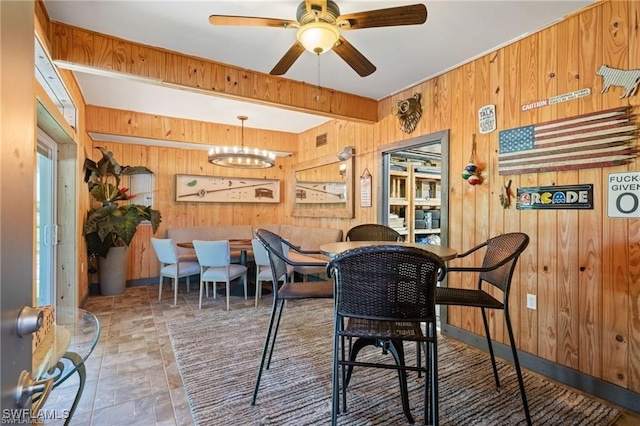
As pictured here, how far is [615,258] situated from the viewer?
1.93 metres

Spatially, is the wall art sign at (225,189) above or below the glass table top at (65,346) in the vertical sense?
above

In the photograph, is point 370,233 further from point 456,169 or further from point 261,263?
point 261,263

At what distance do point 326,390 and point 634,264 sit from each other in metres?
2.01

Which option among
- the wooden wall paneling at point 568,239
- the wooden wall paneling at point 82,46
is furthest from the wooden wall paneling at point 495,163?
the wooden wall paneling at point 82,46

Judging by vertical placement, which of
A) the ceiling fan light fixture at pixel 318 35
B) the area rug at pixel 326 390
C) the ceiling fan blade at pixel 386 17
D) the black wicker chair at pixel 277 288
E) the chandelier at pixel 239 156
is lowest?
the area rug at pixel 326 390

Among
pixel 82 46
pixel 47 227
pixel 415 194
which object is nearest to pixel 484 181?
pixel 415 194

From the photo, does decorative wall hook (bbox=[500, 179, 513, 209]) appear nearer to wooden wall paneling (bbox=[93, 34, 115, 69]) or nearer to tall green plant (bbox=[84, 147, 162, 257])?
wooden wall paneling (bbox=[93, 34, 115, 69])

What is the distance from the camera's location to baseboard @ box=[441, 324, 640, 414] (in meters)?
1.88

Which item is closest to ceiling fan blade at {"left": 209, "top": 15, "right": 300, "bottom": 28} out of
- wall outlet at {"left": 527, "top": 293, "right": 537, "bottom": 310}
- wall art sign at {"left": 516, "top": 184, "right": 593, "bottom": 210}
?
wall art sign at {"left": 516, "top": 184, "right": 593, "bottom": 210}

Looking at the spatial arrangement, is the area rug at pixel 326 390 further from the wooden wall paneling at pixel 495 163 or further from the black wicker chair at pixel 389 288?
the black wicker chair at pixel 389 288

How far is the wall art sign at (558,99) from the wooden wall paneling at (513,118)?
3.1 inches

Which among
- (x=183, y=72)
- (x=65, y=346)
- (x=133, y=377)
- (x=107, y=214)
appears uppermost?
(x=183, y=72)

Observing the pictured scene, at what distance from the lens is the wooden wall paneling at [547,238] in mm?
2209

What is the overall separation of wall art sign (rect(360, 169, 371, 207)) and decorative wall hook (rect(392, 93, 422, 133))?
79cm
